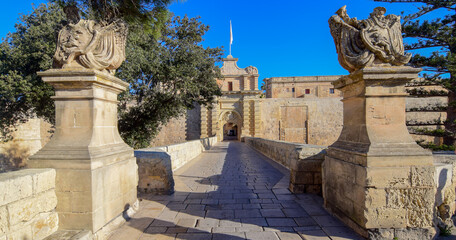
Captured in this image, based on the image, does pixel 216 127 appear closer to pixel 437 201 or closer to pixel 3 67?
pixel 3 67

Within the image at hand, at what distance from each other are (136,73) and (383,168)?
10.4 metres

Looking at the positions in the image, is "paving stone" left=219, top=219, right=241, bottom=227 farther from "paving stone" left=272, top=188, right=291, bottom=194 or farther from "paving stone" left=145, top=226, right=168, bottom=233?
"paving stone" left=272, top=188, right=291, bottom=194

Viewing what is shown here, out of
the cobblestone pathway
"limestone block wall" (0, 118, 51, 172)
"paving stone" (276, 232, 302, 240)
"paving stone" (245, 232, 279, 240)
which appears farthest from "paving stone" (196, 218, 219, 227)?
"limestone block wall" (0, 118, 51, 172)

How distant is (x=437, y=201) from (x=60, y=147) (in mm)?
4471

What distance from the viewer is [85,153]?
2.48 m

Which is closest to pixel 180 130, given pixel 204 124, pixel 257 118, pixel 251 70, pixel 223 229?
pixel 204 124

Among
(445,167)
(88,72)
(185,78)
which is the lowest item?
(445,167)

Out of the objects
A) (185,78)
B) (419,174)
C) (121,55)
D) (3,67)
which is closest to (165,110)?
(185,78)

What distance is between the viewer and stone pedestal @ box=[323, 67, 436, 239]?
2490 mm

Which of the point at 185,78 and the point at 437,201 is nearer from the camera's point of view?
the point at 437,201

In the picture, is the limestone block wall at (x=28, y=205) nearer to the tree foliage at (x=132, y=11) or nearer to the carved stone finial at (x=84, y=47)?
the carved stone finial at (x=84, y=47)

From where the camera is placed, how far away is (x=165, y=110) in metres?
12.4

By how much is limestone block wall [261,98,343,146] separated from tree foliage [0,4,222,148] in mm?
13080

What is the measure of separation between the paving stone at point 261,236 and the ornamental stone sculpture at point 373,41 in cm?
226
